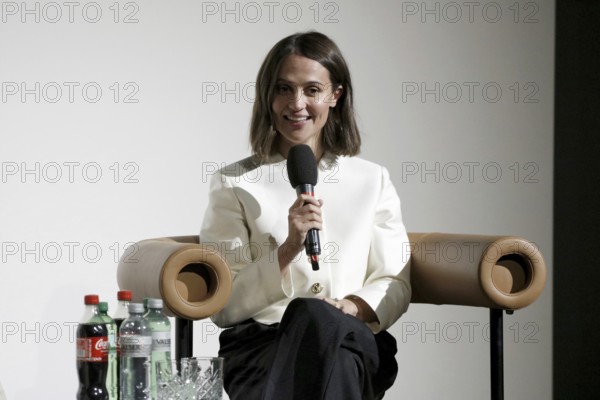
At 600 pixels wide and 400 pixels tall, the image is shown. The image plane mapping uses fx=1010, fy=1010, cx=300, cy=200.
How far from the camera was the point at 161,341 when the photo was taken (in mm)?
2428

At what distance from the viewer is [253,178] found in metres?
2.80

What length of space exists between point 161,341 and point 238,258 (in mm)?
391

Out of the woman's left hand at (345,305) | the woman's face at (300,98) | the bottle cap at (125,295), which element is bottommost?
the woman's left hand at (345,305)

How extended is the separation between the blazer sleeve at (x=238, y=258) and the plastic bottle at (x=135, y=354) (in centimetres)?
32

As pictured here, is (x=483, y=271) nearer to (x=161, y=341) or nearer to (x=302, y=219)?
(x=302, y=219)

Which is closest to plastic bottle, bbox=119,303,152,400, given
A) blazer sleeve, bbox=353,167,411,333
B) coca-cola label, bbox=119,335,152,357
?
coca-cola label, bbox=119,335,152,357

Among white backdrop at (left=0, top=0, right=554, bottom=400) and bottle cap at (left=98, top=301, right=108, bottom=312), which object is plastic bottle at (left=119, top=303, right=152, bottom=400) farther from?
white backdrop at (left=0, top=0, right=554, bottom=400)

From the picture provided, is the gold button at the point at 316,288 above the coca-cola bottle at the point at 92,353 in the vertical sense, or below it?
above

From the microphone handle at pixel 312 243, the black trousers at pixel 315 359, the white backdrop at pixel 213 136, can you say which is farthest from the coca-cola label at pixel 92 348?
the white backdrop at pixel 213 136

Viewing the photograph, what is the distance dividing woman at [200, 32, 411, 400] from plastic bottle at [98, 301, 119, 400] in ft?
0.98

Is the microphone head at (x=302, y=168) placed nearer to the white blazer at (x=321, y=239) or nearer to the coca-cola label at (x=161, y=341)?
the white blazer at (x=321, y=239)

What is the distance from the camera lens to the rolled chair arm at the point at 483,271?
8.75 feet
